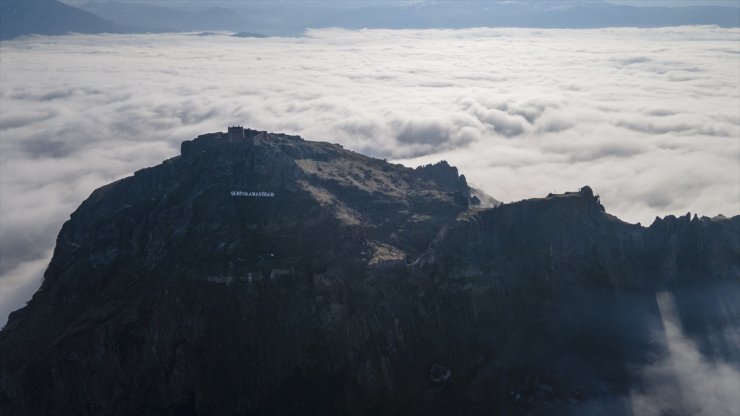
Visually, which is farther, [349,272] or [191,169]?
[191,169]

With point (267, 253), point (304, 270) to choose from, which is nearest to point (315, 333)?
point (304, 270)

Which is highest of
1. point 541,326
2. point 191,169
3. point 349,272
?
point 191,169

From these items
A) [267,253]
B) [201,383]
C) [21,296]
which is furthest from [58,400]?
[21,296]

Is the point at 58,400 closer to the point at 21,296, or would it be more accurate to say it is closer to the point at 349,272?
the point at 349,272

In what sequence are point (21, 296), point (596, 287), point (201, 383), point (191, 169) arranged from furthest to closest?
point (21, 296)
point (191, 169)
point (596, 287)
point (201, 383)

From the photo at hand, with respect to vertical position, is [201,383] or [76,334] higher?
[76,334]

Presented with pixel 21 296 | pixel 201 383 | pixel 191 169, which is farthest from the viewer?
pixel 21 296
